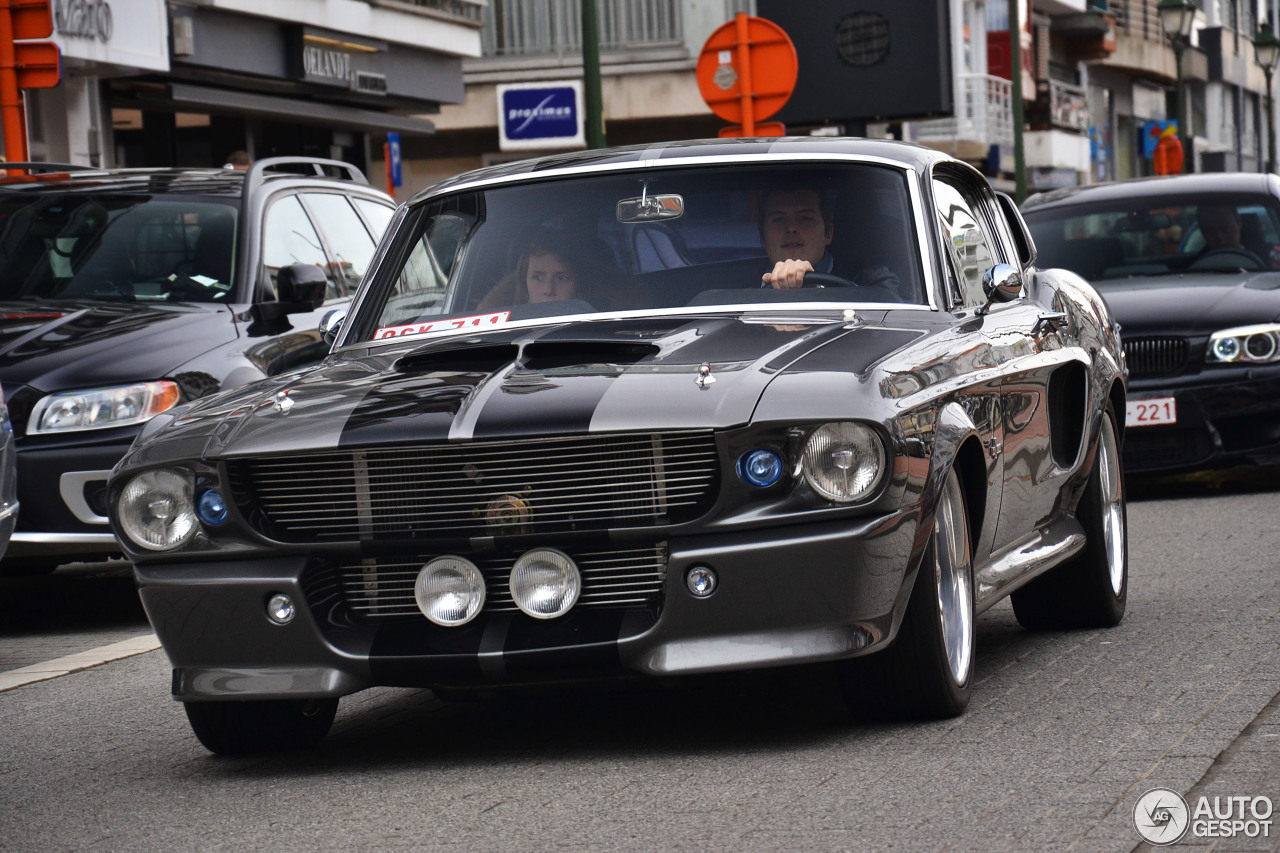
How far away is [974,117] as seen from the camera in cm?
4491

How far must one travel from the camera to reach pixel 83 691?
7.27 metres

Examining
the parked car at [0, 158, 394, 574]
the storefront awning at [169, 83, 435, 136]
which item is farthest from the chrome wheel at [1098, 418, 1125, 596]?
the storefront awning at [169, 83, 435, 136]

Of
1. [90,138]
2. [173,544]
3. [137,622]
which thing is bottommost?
[137,622]

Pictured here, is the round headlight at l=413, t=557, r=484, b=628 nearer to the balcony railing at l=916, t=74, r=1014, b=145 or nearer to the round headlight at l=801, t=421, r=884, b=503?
the round headlight at l=801, t=421, r=884, b=503

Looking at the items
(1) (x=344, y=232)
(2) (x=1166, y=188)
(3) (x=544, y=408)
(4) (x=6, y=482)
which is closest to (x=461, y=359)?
(3) (x=544, y=408)

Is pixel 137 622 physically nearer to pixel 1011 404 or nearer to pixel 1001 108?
pixel 1011 404

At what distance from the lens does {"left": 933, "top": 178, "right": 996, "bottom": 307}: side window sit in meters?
6.57

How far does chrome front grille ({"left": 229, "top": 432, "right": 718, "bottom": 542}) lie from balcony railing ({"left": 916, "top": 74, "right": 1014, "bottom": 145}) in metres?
38.8

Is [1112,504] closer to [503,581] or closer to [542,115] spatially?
[503,581]

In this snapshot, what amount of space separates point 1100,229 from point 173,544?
917cm

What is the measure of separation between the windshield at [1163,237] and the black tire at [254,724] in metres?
8.24

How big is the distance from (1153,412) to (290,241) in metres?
4.72

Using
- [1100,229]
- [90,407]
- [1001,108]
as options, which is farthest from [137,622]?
[1001,108]

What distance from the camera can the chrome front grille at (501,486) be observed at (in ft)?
16.6
